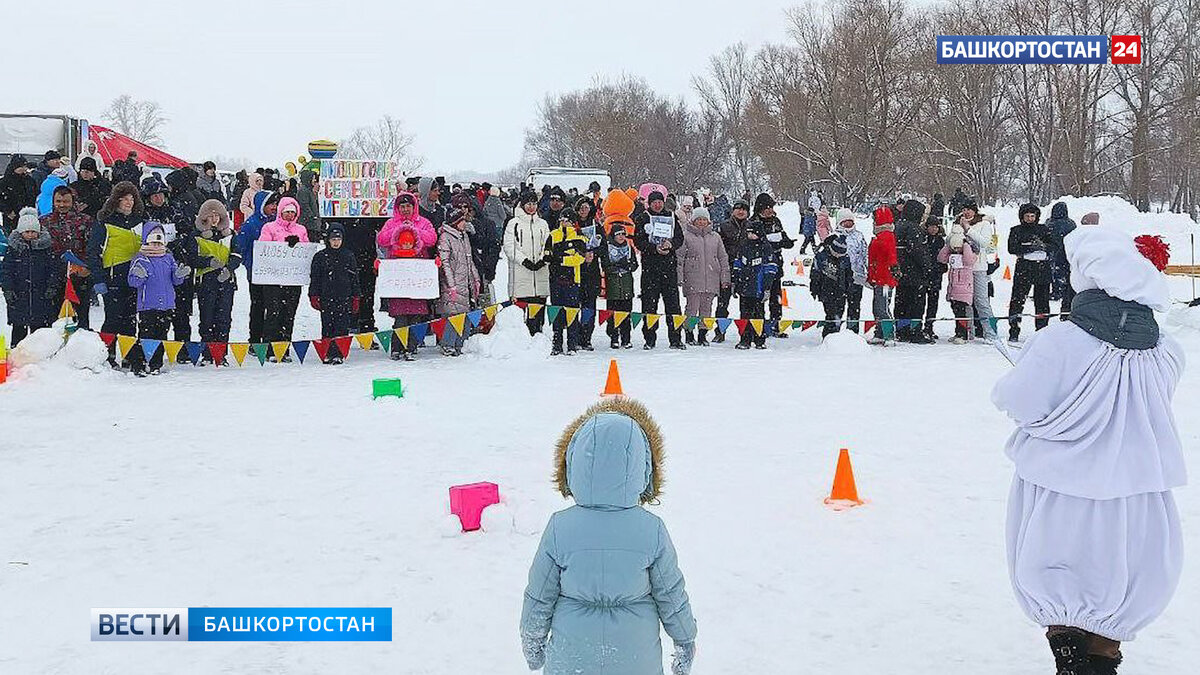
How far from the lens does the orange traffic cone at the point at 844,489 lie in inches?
296

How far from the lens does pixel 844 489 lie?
24.7 feet

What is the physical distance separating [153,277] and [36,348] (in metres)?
1.56

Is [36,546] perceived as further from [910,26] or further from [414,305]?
[910,26]

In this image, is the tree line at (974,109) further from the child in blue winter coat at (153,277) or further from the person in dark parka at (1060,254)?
the child in blue winter coat at (153,277)

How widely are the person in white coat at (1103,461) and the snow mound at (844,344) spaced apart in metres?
10.4

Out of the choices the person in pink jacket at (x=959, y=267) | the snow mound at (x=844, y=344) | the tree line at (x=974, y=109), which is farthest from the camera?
the tree line at (x=974, y=109)

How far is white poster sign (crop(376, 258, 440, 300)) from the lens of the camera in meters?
13.9

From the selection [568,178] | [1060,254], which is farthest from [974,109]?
[1060,254]

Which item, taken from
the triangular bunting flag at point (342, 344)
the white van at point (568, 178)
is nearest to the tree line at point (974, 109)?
the white van at point (568, 178)

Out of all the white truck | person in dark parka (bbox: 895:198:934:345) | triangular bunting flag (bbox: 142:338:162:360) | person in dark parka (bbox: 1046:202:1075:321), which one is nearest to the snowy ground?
triangular bunting flag (bbox: 142:338:162:360)

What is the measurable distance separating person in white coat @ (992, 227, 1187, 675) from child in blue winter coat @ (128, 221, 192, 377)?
10.4 meters

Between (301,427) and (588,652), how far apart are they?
22.9ft

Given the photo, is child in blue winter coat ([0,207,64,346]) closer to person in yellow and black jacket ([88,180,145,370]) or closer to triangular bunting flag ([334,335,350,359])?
person in yellow and black jacket ([88,180,145,370])

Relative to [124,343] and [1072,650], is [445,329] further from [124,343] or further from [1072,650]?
[1072,650]
